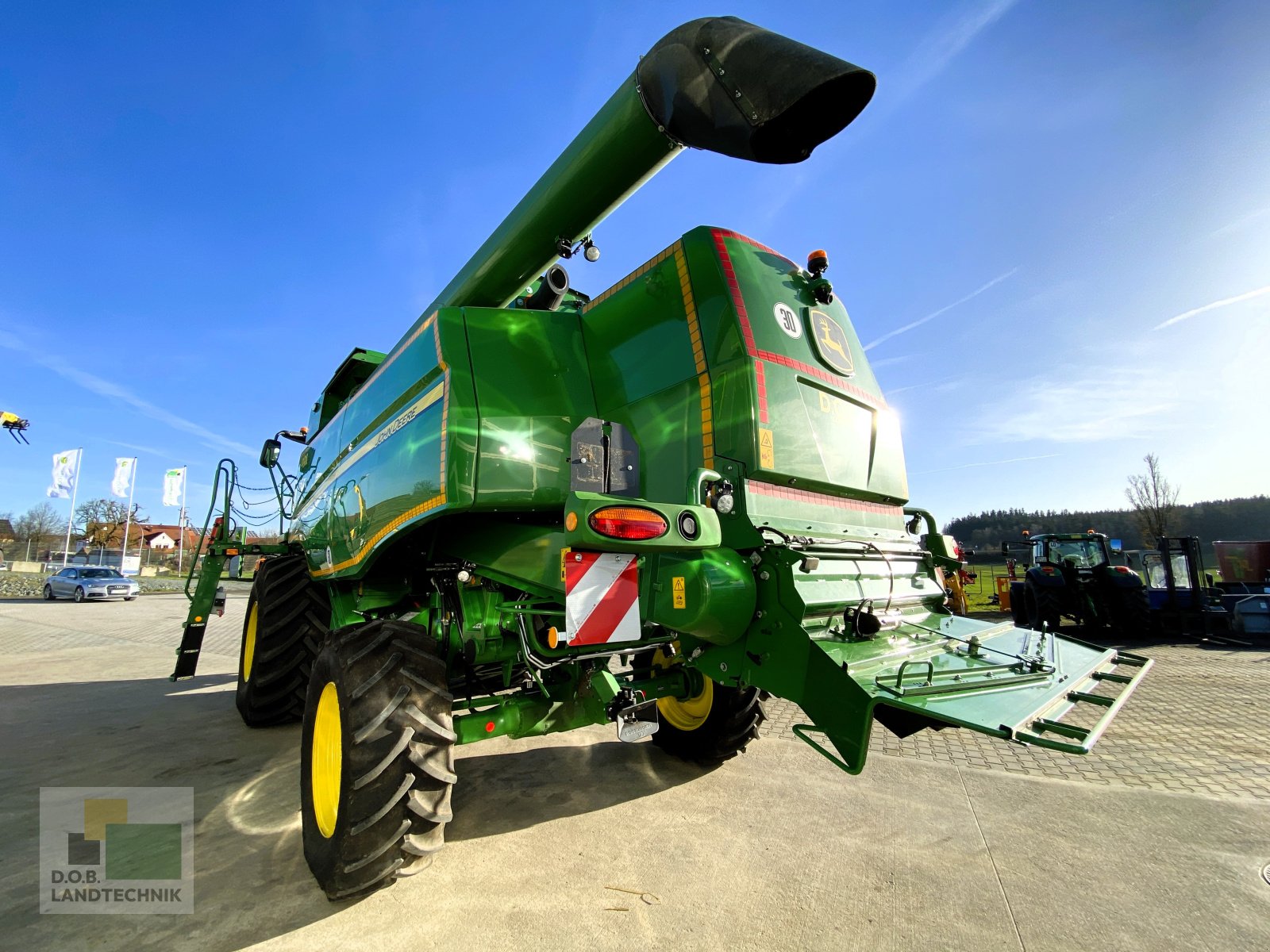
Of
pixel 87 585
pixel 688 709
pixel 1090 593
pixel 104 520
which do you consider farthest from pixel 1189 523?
pixel 104 520

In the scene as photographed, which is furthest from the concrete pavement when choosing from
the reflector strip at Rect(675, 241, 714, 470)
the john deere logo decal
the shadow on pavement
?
the john deere logo decal

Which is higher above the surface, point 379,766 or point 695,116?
point 695,116

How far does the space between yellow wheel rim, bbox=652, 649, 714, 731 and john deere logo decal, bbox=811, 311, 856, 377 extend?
6.91 ft

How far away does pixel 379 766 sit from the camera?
2.44 m

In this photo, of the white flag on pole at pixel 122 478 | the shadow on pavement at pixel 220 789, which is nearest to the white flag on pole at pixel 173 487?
the white flag on pole at pixel 122 478

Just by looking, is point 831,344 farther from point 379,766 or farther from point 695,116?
point 379,766

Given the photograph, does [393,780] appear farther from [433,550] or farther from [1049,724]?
[1049,724]

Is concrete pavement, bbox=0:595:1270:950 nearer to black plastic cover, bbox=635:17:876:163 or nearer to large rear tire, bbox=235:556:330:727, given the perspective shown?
large rear tire, bbox=235:556:330:727

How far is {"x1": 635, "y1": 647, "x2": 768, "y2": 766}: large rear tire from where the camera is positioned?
3.96 meters

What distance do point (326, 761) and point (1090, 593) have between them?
1333cm

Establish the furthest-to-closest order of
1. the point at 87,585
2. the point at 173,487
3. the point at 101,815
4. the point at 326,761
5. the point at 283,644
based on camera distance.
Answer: the point at 173,487 < the point at 87,585 < the point at 283,644 < the point at 101,815 < the point at 326,761

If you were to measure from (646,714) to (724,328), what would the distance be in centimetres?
219

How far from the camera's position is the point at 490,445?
9.71 feet

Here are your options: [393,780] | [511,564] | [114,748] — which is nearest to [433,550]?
[511,564]
